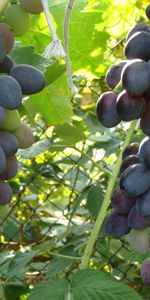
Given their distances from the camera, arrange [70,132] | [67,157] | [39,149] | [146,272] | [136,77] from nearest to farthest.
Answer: [136,77] → [146,272] → [70,132] → [39,149] → [67,157]

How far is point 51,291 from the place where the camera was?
0.87 meters

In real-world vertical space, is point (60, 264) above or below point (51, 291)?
below

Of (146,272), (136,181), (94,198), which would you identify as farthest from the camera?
(94,198)

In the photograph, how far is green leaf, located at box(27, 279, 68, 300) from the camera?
853 millimetres

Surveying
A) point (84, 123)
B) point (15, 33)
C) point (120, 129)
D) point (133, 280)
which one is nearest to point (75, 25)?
point (15, 33)

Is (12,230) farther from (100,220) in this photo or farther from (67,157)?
(100,220)

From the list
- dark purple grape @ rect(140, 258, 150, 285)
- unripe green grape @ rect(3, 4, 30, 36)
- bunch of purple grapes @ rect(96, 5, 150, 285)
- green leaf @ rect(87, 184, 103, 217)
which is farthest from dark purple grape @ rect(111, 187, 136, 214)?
green leaf @ rect(87, 184, 103, 217)

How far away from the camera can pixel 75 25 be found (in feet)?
3.21

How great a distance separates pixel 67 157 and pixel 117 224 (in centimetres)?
96

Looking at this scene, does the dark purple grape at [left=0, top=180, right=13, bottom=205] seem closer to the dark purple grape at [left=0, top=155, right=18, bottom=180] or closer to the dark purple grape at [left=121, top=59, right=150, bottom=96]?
the dark purple grape at [left=0, top=155, right=18, bottom=180]

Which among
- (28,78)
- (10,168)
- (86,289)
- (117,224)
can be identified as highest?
(28,78)

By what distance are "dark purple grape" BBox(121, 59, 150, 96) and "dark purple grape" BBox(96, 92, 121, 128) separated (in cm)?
5

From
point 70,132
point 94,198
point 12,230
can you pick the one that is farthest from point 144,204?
point 12,230

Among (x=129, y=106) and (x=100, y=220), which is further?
(x=100, y=220)
